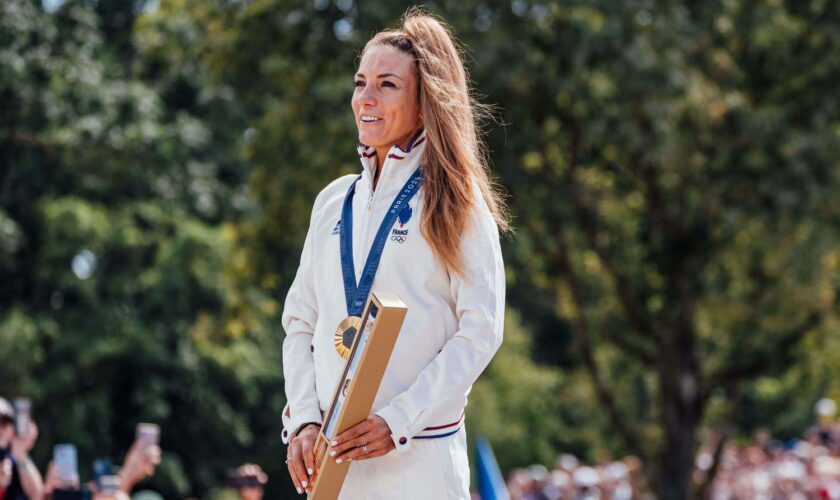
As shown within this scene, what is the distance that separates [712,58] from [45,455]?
46.2ft

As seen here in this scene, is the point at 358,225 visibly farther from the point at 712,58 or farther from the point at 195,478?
the point at 195,478

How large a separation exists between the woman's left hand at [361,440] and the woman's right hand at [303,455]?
16 cm

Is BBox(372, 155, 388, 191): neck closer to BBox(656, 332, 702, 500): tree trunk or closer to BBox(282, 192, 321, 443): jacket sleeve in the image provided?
BBox(282, 192, 321, 443): jacket sleeve

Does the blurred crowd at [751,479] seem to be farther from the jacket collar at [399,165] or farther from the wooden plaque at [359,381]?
the wooden plaque at [359,381]

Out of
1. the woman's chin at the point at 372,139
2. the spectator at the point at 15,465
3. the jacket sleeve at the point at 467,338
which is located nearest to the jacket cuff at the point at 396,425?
the jacket sleeve at the point at 467,338

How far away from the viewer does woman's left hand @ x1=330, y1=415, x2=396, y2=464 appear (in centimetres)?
345

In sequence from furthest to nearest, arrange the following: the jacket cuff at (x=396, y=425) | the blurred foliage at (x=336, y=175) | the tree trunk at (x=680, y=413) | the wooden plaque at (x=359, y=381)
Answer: the tree trunk at (x=680, y=413) → the blurred foliage at (x=336, y=175) → the jacket cuff at (x=396, y=425) → the wooden plaque at (x=359, y=381)

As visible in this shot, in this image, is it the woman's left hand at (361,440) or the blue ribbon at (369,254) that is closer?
the woman's left hand at (361,440)

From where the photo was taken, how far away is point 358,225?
3.85m

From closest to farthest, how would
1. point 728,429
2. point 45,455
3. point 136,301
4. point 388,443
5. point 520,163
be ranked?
point 388,443, point 520,163, point 728,429, point 45,455, point 136,301

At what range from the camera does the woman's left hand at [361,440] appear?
3.45 meters

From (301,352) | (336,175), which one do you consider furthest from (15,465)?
(336,175)

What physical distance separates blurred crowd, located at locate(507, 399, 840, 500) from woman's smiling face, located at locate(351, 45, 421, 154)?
38.3ft

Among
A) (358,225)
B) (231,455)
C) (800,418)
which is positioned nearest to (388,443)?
(358,225)
